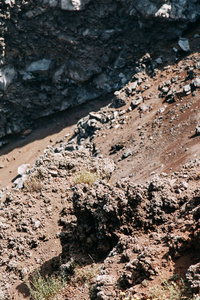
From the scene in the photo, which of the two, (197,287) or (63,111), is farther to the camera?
(63,111)

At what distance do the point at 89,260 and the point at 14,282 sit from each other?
2.01 m

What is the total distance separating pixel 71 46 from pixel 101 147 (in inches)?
256

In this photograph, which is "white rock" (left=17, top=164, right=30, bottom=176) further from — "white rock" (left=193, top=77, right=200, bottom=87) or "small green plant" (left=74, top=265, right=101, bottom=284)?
"small green plant" (left=74, top=265, right=101, bottom=284)

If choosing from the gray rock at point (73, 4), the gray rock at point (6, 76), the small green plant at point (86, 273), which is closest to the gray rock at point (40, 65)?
the gray rock at point (6, 76)

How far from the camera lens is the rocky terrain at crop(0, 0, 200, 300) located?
4.22 m

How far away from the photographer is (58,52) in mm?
16562

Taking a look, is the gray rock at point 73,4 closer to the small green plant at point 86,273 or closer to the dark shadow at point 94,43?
the dark shadow at point 94,43

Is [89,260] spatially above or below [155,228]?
below

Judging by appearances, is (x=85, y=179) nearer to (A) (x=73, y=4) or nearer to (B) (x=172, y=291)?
(B) (x=172, y=291)

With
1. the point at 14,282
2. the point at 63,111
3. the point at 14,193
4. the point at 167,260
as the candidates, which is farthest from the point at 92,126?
the point at 167,260

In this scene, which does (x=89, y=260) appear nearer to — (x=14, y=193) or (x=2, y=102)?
Answer: (x=14, y=193)

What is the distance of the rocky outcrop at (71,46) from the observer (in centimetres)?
1479

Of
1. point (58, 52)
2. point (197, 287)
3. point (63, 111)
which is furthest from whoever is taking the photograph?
point (63, 111)

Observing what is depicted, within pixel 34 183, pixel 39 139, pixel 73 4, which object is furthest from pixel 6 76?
pixel 34 183
